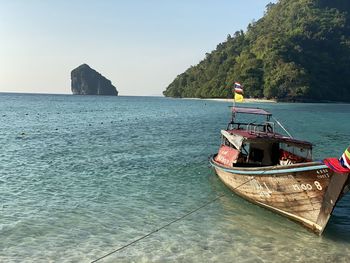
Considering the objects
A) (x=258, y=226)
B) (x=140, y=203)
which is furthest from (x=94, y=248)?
(x=258, y=226)

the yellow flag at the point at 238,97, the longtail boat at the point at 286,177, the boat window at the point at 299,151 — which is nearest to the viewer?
the longtail boat at the point at 286,177

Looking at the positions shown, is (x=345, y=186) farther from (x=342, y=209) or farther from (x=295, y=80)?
(x=295, y=80)

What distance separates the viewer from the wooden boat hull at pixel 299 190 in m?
14.8

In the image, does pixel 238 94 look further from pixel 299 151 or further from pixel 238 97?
pixel 299 151

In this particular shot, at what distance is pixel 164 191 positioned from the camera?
72.5ft

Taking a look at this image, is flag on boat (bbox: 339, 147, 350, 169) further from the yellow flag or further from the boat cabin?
the yellow flag

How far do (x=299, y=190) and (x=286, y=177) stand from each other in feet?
2.38

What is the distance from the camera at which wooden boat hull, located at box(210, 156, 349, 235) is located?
14781 mm

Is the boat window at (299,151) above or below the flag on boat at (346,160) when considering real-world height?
below

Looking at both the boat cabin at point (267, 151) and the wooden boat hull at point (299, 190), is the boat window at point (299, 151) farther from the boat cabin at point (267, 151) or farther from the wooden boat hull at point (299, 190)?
the wooden boat hull at point (299, 190)

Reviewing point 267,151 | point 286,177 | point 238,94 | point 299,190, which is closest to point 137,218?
point 286,177

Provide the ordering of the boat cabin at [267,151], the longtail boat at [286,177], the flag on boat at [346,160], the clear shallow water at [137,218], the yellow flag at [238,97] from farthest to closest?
the yellow flag at [238,97]
the boat cabin at [267,151]
the longtail boat at [286,177]
the clear shallow water at [137,218]
the flag on boat at [346,160]

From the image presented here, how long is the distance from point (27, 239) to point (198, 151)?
74.8ft

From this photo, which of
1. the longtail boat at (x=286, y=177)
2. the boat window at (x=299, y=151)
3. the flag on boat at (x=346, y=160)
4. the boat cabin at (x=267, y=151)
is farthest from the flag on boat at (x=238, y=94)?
the flag on boat at (x=346, y=160)
